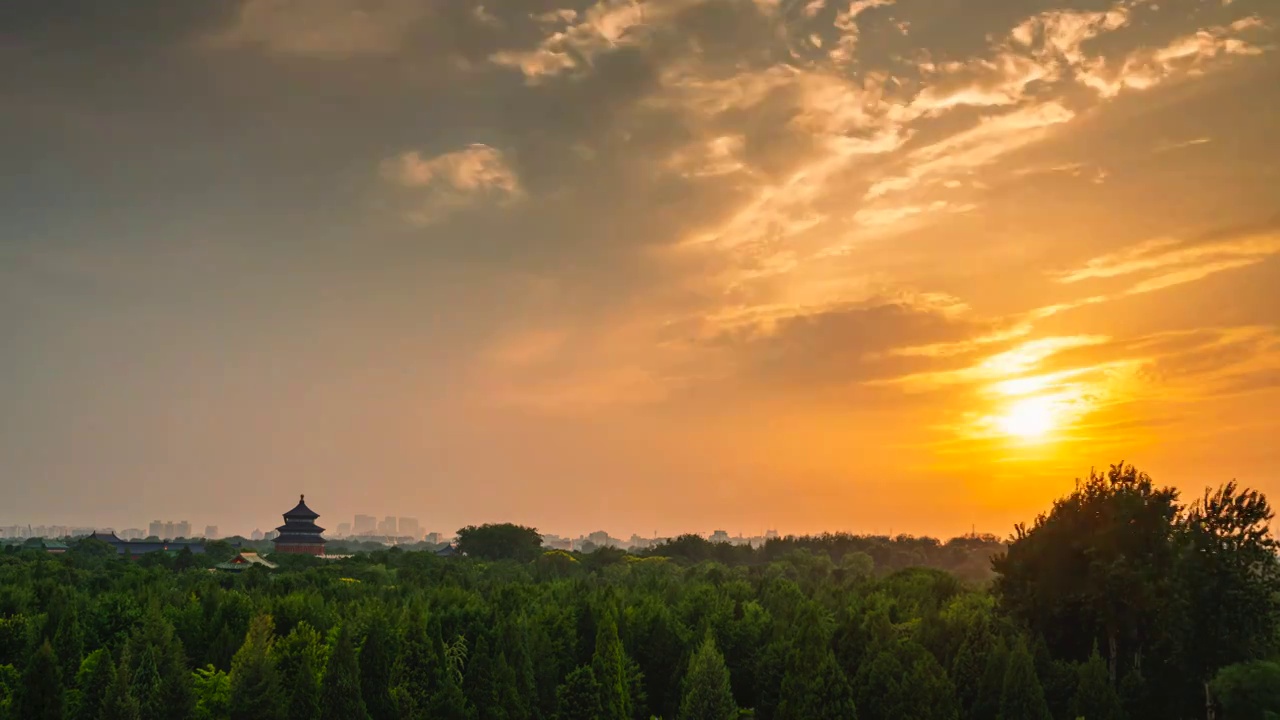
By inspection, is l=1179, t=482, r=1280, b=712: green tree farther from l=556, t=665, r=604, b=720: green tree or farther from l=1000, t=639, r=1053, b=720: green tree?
l=556, t=665, r=604, b=720: green tree

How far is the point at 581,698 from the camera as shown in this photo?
144 feet

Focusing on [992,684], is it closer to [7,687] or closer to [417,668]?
[417,668]

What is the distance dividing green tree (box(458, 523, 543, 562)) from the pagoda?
2099cm

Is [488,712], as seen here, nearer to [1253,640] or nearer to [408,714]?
[408,714]

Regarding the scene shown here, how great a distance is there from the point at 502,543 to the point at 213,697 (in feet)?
339

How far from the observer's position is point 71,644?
49469 millimetres

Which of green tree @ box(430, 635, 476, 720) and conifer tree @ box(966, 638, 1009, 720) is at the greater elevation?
conifer tree @ box(966, 638, 1009, 720)

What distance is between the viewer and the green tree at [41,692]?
1640 inches

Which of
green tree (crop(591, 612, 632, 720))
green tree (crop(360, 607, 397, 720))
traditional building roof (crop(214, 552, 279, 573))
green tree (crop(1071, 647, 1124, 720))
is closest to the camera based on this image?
green tree (crop(1071, 647, 1124, 720))

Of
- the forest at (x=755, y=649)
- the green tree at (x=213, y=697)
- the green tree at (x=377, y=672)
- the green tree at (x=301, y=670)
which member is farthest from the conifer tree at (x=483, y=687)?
the green tree at (x=213, y=697)

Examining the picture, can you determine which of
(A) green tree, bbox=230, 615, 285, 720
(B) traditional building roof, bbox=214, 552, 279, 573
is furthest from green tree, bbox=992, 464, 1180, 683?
(B) traditional building roof, bbox=214, 552, 279, 573

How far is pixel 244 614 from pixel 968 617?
39.5m

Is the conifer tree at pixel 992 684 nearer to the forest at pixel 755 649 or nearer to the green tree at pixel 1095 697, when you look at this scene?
the forest at pixel 755 649

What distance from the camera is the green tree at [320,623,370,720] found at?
137ft
